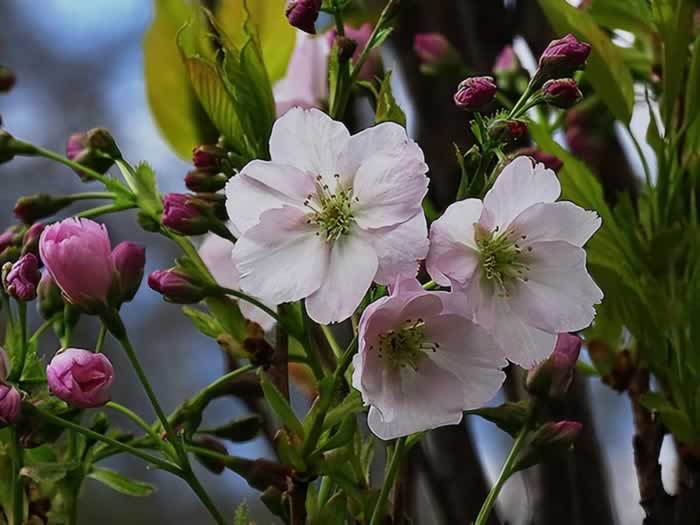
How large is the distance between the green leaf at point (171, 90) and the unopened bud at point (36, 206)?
123 mm

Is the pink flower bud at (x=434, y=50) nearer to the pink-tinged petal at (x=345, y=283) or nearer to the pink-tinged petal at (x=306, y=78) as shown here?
the pink-tinged petal at (x=306, y=78)

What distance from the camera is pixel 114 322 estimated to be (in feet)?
1.08

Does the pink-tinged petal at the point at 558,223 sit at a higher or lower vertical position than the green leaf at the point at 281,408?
higher

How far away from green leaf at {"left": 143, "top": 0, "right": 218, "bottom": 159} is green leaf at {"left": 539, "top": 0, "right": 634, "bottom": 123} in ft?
0.61

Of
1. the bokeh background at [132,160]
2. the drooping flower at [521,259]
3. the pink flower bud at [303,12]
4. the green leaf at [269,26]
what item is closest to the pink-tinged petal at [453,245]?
the drooping flower at [521,259]

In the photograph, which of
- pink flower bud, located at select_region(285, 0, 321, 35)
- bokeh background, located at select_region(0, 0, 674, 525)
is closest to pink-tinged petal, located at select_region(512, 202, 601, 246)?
pink flower bud, located at select_region(285, 0, 321, 35)

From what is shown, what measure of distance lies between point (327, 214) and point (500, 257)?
56 mm

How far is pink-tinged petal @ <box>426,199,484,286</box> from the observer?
28 cm

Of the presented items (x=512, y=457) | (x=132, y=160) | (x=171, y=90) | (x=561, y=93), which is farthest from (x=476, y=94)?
(x=132, y=160)

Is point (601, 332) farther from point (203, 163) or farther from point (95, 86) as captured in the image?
point (95, 86)

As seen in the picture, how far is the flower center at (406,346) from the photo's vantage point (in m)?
0.29

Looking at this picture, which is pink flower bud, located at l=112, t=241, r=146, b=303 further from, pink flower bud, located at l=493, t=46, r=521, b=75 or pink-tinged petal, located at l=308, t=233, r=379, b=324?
pink flower bud, located at l=493, t=46, r=521, b=75

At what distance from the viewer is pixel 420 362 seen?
296 millimetres

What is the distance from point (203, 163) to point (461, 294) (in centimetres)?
12
